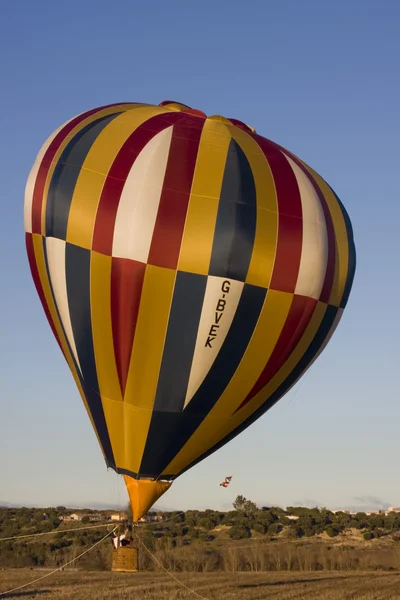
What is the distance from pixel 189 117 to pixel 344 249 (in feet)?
18.5

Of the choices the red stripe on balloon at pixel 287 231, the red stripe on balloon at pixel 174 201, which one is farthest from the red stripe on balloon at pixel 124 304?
the red stripe on balloon at pixel 287 231

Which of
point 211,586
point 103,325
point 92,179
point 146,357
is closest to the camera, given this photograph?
point 146,357

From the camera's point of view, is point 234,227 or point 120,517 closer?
point 234,227

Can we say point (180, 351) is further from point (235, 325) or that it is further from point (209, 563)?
point (209, 563)

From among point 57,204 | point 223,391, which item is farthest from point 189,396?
point 57,204

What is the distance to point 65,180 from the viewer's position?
26.8 metres

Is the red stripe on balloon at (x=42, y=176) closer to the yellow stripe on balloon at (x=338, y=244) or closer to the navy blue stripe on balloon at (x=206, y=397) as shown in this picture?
the navy blue stripe on balloon at (x=206, y=397)

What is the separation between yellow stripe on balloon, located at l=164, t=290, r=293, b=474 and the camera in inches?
1021

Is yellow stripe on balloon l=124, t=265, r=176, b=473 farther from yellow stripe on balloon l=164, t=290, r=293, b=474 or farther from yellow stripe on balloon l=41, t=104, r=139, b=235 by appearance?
yellow stripe on balloon l=41, t=104, r=139, b=235

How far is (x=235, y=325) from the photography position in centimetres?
2567

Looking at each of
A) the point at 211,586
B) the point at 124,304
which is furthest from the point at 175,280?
the point at 211,586

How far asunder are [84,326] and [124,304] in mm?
1425

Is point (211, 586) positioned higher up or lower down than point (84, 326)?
lower down

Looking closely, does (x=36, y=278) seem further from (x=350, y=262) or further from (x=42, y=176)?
(x=350, y=262)
